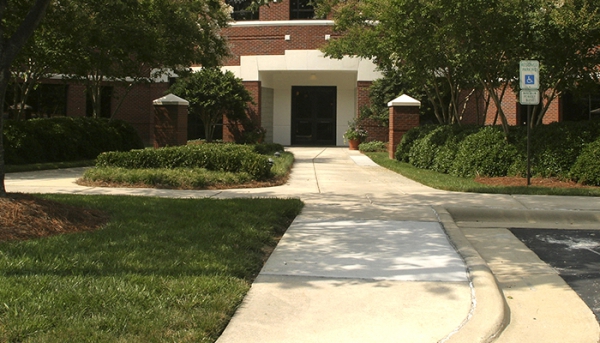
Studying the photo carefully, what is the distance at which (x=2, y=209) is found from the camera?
678 cm

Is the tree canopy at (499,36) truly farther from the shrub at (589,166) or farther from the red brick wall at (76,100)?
the red brick wall at (76,100)

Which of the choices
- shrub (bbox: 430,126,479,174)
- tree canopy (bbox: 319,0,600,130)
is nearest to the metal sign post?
tree canopy (bbox: 319,0,600,130)

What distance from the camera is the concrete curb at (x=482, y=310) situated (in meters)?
4.41

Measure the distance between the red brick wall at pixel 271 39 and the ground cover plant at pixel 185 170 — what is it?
1557 cm

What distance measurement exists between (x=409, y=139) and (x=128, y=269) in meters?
15.4

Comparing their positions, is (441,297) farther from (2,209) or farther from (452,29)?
(452,29)

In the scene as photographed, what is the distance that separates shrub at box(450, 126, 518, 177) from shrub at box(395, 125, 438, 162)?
3.77 m

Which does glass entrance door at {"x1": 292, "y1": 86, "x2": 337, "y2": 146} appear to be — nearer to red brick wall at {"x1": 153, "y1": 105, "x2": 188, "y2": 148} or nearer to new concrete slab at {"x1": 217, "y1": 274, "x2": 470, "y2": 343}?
red brick wall at {"x1": 153, "y1": 105, "x2": 188, "y2": 148}

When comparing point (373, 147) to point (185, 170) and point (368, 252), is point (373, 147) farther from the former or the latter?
point (368, 252)

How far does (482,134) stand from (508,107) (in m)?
14.4

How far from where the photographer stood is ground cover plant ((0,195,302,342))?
4.06 metres

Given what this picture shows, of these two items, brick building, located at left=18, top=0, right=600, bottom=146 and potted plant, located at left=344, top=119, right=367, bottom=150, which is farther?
brick building, located at left=18, top=0, right=600, bottom=146

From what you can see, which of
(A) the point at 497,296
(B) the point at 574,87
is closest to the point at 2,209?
(A) the point at 497,296

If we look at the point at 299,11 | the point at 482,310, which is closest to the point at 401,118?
the point at 299,11
